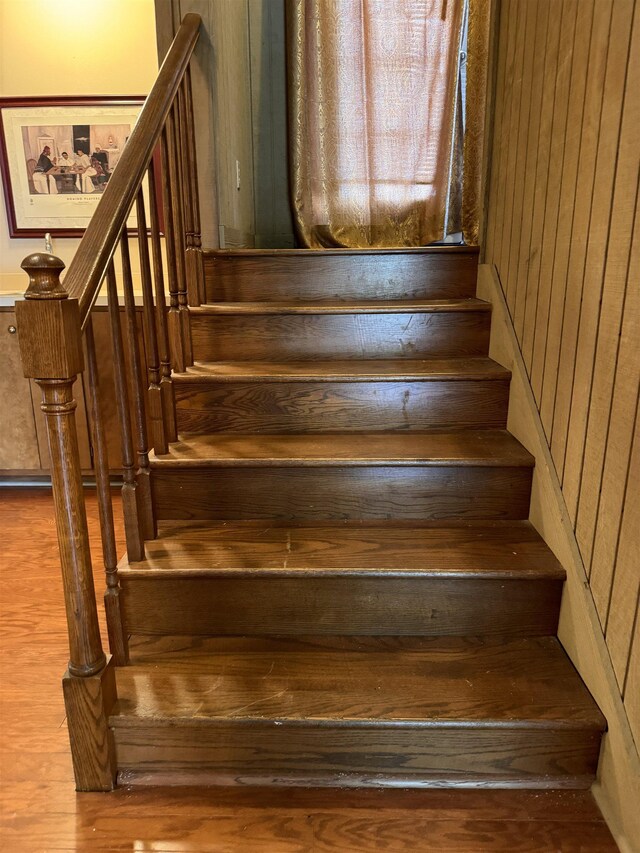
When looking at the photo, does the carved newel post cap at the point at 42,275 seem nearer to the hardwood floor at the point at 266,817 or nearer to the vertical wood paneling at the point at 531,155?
the hardwood floor at the point at 266,817

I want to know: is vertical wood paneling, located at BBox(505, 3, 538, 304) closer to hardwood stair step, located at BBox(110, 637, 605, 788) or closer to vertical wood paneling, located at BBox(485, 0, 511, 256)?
vertical wood paneling, located at BBox(485, 0, 511, 256)

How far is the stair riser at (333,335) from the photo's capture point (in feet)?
6.48

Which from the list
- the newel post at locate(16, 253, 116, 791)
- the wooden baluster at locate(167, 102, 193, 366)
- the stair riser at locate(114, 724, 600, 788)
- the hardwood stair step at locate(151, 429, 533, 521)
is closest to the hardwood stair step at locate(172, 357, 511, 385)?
the wooden baluster at locate(167, 102, 193, 366)

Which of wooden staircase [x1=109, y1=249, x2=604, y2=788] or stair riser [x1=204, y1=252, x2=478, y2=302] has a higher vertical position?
stair riser [x1=204, y1=252, x2=478, y2=302]

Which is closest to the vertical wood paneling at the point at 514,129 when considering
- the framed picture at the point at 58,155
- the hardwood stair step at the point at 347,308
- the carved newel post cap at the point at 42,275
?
the hardwood stair step at the point at 347,308

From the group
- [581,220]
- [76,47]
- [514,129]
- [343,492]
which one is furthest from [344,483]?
[76,47]

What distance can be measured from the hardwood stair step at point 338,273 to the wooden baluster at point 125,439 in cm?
78

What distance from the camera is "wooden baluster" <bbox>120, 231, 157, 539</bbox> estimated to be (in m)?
1.37

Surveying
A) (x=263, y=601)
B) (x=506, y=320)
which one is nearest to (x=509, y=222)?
(x=506, y=320)

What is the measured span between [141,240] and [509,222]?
46.1 inches

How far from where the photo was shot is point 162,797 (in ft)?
4.05

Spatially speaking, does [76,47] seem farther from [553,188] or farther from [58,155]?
[553,188]

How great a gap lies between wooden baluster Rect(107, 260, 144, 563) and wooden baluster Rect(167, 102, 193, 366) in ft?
1.46

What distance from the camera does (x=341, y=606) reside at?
144cm
